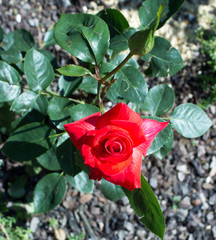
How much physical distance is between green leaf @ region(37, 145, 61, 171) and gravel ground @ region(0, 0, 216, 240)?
704 millimetres

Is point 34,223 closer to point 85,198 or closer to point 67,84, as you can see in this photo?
point 85,198

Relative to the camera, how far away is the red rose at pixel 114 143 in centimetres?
70

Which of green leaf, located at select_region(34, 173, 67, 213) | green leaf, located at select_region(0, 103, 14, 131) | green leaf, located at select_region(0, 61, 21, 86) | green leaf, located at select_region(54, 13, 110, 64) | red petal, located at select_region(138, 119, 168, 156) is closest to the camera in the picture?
red petal, located at select_region(138, 119, 168, 156)

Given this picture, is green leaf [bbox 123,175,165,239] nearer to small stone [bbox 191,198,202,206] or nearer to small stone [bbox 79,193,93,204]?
small stone [bbox 79,193,93,204]

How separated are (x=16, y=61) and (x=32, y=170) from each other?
29.4 inches

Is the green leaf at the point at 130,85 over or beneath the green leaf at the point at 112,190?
over

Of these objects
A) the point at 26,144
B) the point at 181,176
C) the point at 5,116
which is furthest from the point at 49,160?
the point at 181,176

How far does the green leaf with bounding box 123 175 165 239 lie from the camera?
2.62 feet

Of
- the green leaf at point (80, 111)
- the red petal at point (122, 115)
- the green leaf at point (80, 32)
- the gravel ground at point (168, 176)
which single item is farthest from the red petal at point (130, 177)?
the gravel ground at point (168, 176)

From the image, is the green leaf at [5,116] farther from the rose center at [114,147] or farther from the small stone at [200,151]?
the small stone at [200,151]

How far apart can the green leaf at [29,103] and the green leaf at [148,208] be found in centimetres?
63

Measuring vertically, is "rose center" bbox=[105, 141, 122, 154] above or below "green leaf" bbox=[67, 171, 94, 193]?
above

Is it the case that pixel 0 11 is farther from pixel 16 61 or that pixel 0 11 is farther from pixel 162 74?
pixel 162 74

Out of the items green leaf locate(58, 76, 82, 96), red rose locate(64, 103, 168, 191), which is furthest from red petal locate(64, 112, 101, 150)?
green leaf locate(58, 76, 82, 96)
